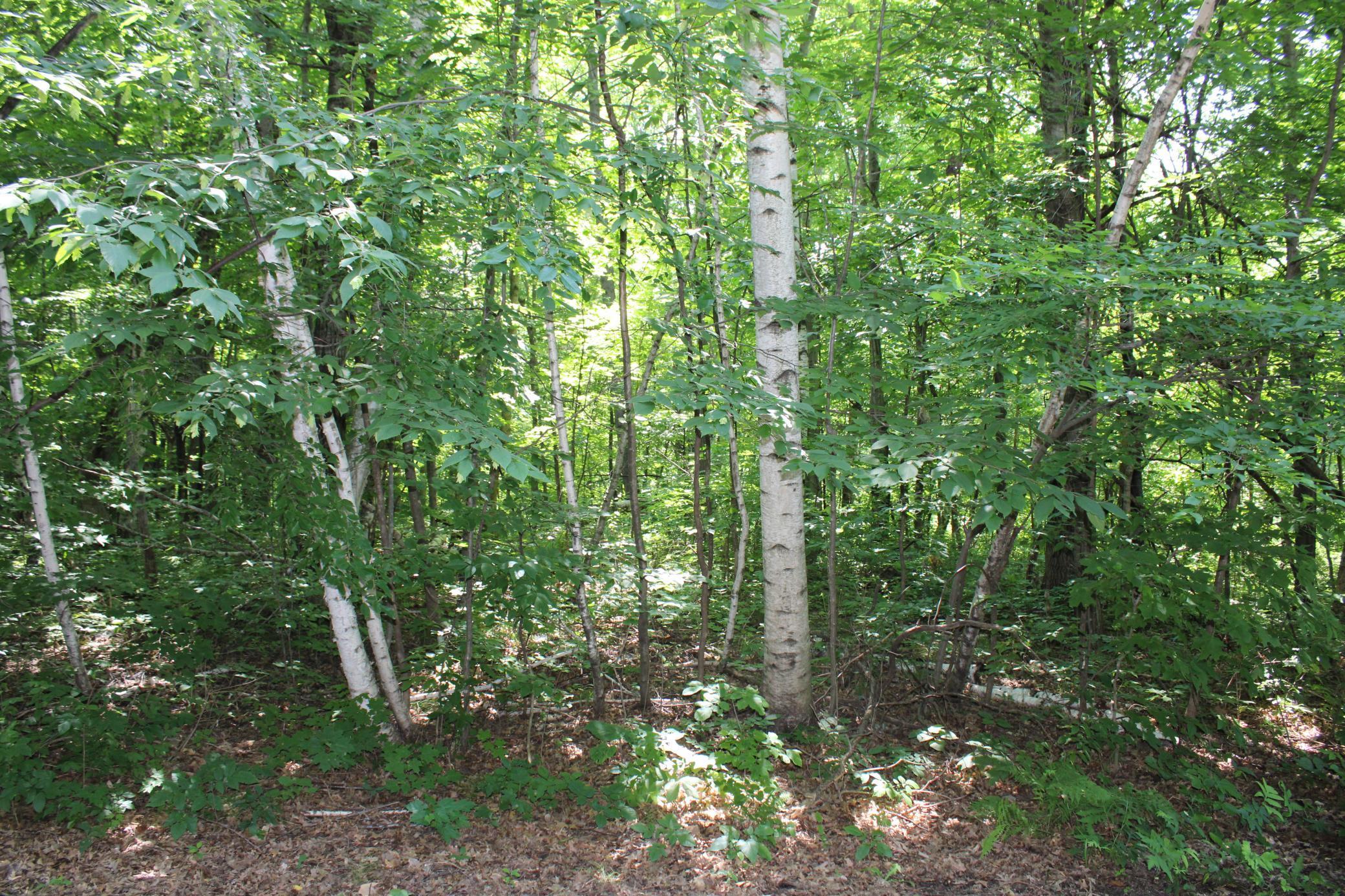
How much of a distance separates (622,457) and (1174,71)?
14.7 ft

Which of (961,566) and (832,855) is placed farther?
(961,566)

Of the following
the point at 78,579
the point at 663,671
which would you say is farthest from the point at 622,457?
the point at 78,579

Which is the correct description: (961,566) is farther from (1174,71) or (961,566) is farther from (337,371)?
(337,371)

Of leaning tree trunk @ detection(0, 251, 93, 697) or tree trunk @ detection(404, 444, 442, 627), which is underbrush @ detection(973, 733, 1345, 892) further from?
leaning tree trunk @ detection(0, 251, 93, 697)

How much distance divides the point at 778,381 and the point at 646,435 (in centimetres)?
189

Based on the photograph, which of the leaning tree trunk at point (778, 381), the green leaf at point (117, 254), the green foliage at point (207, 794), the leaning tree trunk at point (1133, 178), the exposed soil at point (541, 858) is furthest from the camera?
the leaning tree trunk at point (778, 381)

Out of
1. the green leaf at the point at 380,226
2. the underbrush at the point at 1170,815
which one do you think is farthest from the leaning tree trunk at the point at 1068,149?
the green leaf at the point at 380,226

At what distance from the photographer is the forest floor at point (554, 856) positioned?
3475mm

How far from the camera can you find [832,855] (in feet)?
12.6

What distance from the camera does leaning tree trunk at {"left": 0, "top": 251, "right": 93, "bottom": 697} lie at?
354cm

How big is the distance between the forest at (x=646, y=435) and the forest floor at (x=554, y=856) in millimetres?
26

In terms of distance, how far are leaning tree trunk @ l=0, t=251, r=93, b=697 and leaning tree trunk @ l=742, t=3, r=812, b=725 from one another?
393 cm

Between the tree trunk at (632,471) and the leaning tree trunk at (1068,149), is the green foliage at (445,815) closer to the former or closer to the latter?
the tree trunk at (632,471)

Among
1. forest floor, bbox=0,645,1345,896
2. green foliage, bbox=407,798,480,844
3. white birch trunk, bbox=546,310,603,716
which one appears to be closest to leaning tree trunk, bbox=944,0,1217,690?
forest floor, bbox=0,645,1345,896
